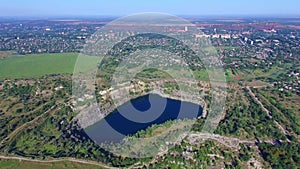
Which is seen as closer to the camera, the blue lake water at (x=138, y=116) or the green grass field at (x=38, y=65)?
the blue lake water at (x=138, y=116)

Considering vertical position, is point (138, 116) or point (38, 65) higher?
point (38, 65)

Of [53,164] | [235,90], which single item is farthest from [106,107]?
[235,90]

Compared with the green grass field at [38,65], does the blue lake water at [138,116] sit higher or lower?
lower

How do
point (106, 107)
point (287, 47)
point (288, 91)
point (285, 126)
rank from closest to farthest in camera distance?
point (285, 126) → point (106, 107) → point (288, 91) → point (287, 47)

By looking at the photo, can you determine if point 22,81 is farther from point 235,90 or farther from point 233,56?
point 233,56

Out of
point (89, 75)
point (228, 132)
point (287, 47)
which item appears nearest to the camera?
point (228, 132)
